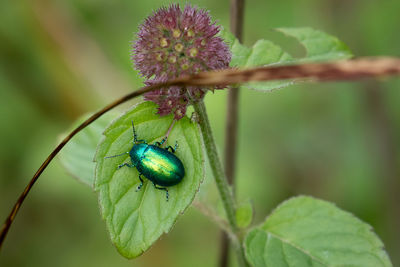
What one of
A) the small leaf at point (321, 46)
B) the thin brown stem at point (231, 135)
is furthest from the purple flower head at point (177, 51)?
Answer: the thin brown stem at point (231, 135)

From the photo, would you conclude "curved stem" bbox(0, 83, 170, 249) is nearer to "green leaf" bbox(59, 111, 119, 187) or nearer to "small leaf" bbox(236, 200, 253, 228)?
"green leaf" bbox(59, 111, 119, 187)

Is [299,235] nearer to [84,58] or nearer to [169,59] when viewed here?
[169,59]

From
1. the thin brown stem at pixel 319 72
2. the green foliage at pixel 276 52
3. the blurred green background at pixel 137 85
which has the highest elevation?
the thin brown stem at pixel 319 72

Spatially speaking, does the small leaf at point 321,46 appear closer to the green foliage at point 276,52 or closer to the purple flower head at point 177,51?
the green foliage at point 276,52

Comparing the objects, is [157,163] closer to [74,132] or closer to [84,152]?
[74,132]

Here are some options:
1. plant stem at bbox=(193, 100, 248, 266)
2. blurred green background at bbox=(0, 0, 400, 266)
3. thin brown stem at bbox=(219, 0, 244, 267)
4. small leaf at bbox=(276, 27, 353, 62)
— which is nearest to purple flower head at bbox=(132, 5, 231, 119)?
plant stem at bbox=(193, 100, 248, 266)
